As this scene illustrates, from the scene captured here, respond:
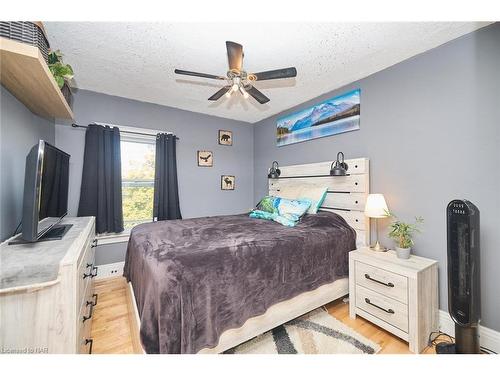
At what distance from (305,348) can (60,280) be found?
1605 mm

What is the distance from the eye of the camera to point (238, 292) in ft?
4.78

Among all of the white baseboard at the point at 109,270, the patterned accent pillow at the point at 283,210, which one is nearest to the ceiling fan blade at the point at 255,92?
the patterned accent pillow at the point at 283,210

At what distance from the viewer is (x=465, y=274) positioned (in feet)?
4.29

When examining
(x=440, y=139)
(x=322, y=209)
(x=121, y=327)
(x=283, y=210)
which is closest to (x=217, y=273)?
(x=121, y=327)

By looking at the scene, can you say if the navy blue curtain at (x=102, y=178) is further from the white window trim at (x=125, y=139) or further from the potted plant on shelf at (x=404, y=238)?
the potted plant on shelf at (x=404, y=238)

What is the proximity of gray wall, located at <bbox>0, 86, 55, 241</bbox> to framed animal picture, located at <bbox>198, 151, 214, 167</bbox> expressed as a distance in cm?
210

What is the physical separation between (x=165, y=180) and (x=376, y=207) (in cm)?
281

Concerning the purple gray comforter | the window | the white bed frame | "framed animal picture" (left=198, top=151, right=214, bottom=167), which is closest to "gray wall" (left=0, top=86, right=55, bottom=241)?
the purple gray comforter

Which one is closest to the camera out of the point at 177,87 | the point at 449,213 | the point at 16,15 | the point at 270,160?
the point at 16,15

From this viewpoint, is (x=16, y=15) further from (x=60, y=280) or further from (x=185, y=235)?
(x=185, y=235)

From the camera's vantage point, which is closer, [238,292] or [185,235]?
[238,292]

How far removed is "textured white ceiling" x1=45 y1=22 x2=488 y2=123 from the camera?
5.50ft
